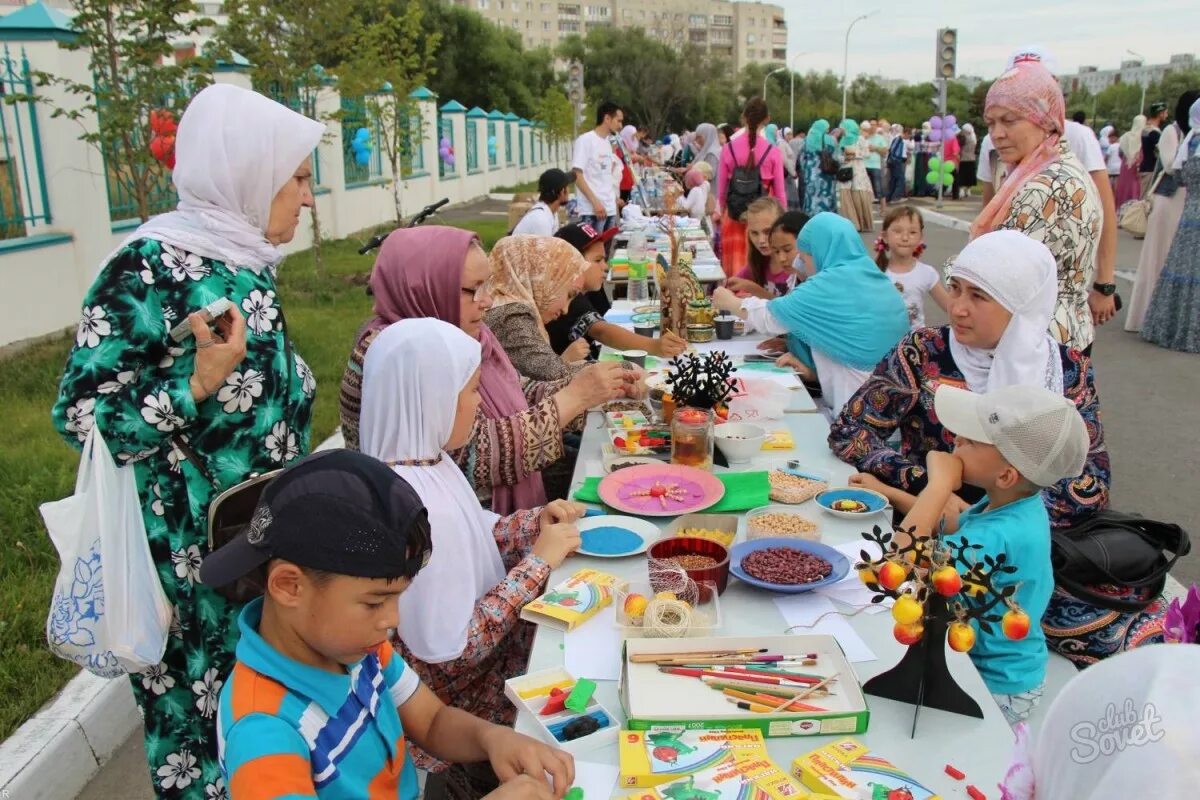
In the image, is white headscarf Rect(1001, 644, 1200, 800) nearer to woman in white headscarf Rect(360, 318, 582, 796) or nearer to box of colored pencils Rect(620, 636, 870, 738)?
box of colored pencils Rect(620, 636, 870, 738)

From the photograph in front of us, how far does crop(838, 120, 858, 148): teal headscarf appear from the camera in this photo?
15961mm

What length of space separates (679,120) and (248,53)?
50.3 m

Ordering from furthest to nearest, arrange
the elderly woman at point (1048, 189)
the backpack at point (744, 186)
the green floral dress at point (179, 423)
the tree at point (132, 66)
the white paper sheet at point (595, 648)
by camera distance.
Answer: the backpack at point (744, 186)
the tree at point (132, 66)
the elderly woman at point (1048, 189)
the green floral dress at point (179, 423)
the white paper sheet at point (595, 648)

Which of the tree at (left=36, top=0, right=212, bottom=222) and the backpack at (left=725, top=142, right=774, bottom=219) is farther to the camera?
the backpack at (left=725, top=142, right=774, bottom=219)

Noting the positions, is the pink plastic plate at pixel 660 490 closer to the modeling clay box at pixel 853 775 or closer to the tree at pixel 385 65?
the modeling clay box at pixel 853 775

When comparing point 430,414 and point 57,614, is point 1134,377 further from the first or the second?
point 57,614

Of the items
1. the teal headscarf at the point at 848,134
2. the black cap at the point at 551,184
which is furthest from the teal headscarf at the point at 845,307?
the teal headscarf at the point at 848,134

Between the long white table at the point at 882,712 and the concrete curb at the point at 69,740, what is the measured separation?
1.63m

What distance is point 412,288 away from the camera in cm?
279

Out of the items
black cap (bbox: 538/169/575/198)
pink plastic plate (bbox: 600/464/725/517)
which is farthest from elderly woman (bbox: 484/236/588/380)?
black cap (bbox: 538/169/575/198)

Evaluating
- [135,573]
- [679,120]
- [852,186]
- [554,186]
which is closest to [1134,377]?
[554,186]

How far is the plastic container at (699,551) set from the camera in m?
2.07

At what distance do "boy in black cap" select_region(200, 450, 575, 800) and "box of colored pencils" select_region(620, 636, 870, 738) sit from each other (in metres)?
0.23

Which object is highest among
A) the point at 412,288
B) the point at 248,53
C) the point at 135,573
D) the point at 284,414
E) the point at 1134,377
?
the point at 248,53
